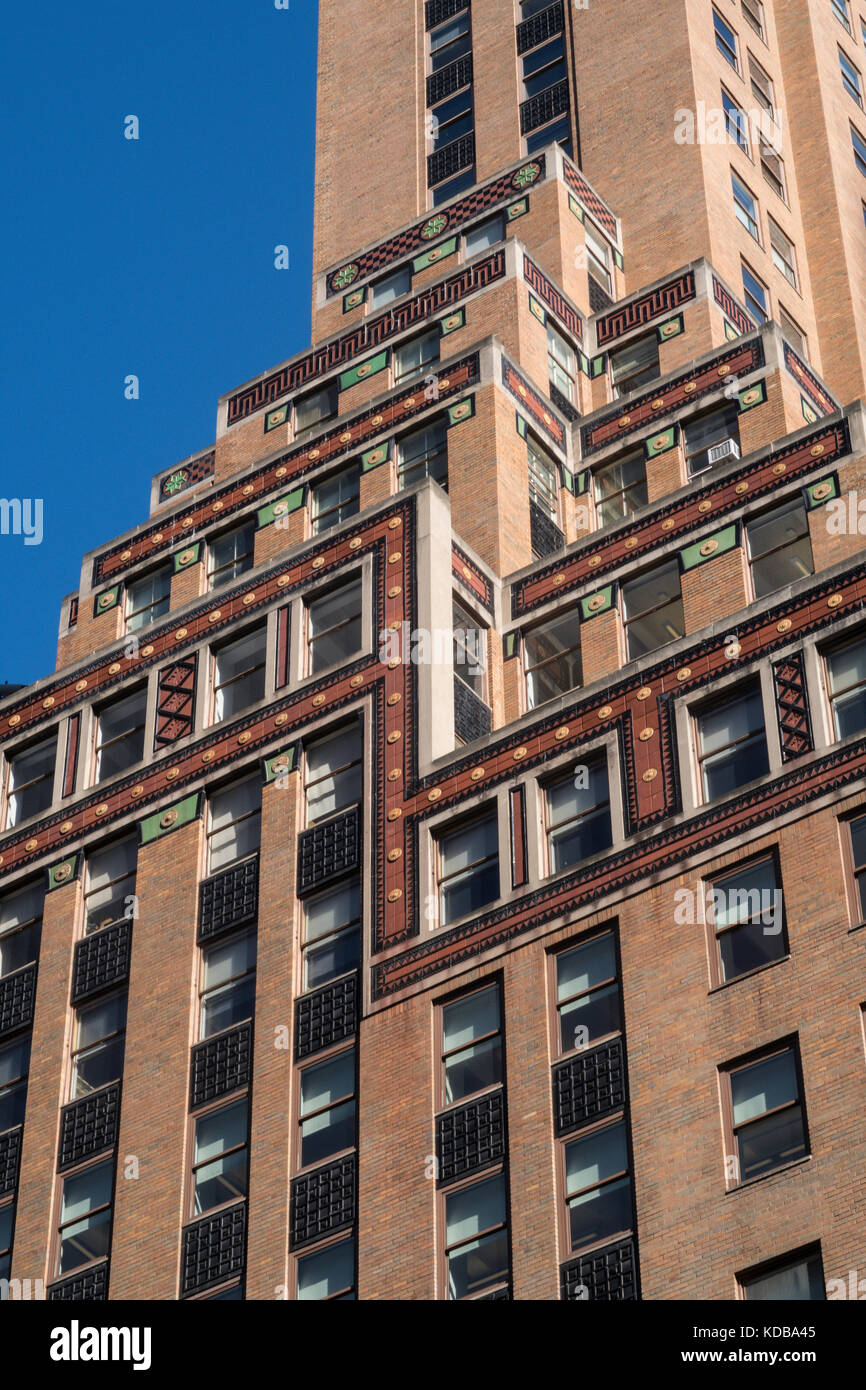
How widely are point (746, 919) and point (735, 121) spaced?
42.2m

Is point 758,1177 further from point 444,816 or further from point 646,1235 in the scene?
point 444,816

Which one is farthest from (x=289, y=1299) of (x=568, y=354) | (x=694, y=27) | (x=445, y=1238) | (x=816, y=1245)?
(x=694, y=27)

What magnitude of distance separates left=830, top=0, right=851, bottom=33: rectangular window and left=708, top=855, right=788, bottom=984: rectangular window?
178 ft

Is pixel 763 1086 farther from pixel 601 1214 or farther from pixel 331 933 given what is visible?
pixel 331 933

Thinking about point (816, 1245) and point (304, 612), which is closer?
point (816, 1245)

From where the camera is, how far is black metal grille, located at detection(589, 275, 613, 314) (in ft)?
228

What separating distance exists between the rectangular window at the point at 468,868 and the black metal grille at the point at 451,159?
38174 millimetres

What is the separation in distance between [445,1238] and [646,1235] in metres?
4.16

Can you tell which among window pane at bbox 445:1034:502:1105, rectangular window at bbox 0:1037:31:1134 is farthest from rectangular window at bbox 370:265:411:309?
window pane at bbox 445:1034:502:1105

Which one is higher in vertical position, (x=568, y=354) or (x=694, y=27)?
(x=694, y=27)

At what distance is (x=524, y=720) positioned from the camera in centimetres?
4766

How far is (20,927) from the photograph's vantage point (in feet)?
178
